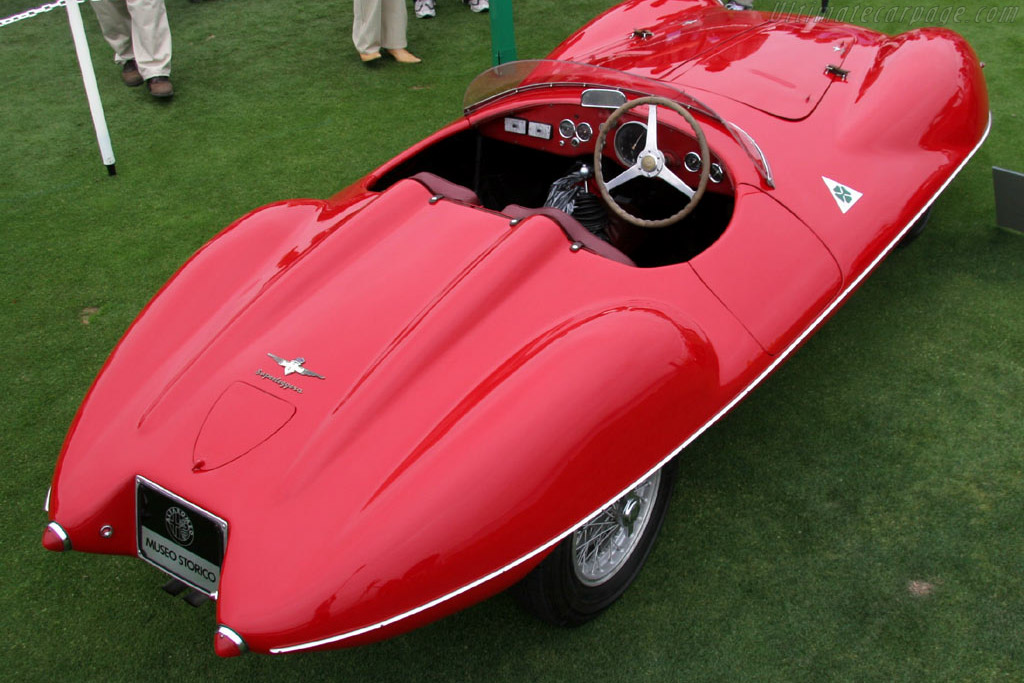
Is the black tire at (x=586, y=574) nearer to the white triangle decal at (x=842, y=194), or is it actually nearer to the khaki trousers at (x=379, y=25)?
the white triangle decal at (x=842, y=194)

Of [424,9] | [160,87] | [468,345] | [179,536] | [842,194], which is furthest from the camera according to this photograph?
[424,9]

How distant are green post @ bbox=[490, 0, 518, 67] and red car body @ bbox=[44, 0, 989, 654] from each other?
2.14 m

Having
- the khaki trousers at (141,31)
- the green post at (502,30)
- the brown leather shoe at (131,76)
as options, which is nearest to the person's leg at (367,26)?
the green post at (502,30)

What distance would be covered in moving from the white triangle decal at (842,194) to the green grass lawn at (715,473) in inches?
29.5

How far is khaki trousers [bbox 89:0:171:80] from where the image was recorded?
19.8 feet

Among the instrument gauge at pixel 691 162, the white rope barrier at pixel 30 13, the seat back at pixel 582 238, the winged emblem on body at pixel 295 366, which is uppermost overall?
the instrument gauge at pixel 691 162

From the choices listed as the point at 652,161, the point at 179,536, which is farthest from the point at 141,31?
the point at 179,536

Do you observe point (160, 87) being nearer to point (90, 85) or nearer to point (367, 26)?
point (90, 85)

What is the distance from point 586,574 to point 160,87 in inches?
196

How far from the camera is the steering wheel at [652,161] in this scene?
306 centimetres

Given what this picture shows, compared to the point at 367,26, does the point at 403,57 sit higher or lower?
lower

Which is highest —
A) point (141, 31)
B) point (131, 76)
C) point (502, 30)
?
point (502, 30)

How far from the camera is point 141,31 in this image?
238 inches

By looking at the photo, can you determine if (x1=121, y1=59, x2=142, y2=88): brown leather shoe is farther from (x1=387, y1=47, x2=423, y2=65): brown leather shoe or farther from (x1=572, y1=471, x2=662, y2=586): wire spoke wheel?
(x1=572, y1=471, x2=662, y2=586): wire spoke wheel
